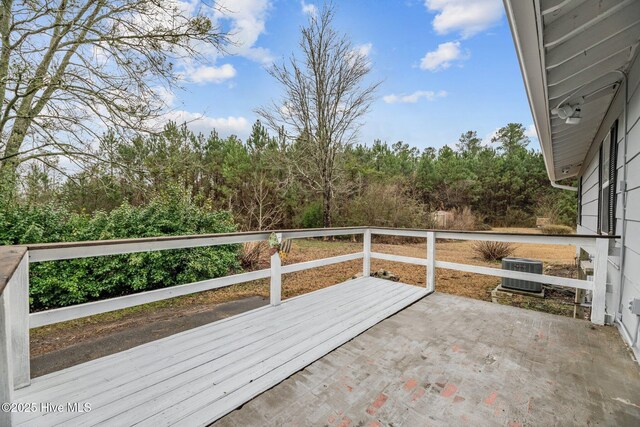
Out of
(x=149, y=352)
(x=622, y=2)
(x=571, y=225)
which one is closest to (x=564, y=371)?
(x=622, y=2)

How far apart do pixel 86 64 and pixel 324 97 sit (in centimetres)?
709

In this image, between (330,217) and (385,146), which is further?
(385,146)

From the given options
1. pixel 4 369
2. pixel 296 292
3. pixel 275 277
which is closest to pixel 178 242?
pixel 275 277

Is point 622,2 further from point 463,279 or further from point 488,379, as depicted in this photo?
point 463,279

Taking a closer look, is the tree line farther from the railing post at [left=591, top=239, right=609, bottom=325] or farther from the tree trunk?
the railing post at [left=591, top=239, right=609, bottom=325]

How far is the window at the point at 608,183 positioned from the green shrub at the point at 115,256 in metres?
5.86

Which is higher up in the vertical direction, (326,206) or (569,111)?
(569,111)

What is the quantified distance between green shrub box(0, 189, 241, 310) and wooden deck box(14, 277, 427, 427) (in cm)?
268

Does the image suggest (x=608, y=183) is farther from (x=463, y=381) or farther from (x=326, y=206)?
(x=326, y=206)

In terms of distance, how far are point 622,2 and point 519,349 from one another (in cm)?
258

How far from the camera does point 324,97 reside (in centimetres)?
1038

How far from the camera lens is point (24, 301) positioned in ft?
5.80

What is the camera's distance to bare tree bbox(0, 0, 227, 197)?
4664 millimetres

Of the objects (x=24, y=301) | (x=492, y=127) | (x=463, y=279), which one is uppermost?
(x=492, y=127)
